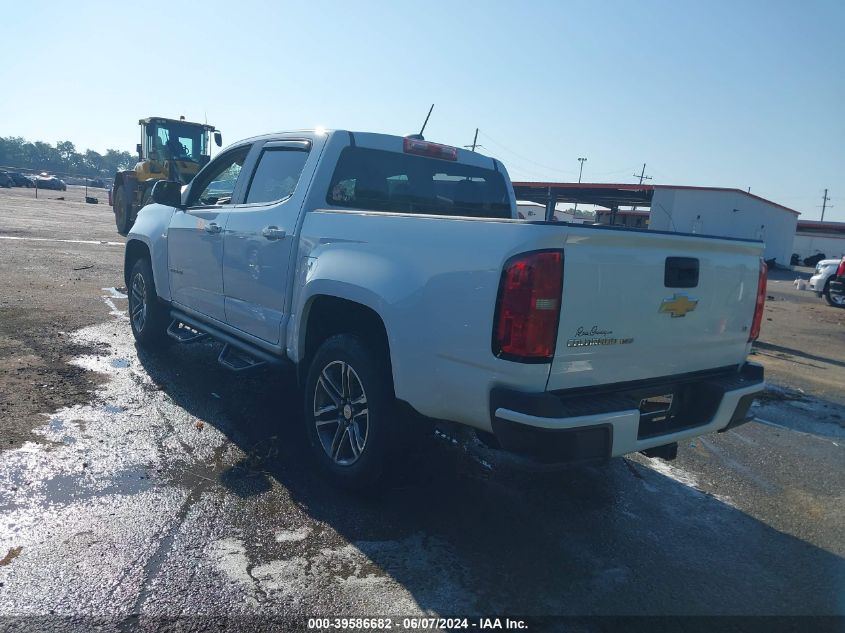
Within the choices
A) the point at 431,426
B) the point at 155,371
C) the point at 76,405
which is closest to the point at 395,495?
the point at 431,426

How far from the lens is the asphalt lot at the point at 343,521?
A: 2.82 meters

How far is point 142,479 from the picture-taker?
3812mm

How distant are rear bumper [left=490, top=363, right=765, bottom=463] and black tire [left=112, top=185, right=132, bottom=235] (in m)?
18.4

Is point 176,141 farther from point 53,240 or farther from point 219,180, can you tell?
point 219,180

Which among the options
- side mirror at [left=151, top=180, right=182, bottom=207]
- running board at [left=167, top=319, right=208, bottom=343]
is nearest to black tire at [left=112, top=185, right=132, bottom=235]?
running board at [left=167, top=319, right=208, bottom=343]

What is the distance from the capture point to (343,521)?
3.46m

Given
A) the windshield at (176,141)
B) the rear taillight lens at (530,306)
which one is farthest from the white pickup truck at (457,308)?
the windshield at (176,141)

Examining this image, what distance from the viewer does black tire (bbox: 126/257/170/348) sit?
6395mm

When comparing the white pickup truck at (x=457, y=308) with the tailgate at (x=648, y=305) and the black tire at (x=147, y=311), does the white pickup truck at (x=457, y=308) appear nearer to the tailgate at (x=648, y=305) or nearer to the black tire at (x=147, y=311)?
the tailgate at (x=648, y=305)

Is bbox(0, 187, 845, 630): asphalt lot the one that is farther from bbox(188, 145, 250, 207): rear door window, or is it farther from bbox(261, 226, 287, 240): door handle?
bbox(188, 145, 250, 207): rear door window

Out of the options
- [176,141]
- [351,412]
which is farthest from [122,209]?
[351,412]

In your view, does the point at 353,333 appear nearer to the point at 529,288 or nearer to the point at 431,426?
the point at 431,426

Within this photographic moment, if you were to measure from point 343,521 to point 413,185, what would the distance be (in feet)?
8.02

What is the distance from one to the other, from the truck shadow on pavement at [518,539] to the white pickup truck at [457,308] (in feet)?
1.17
